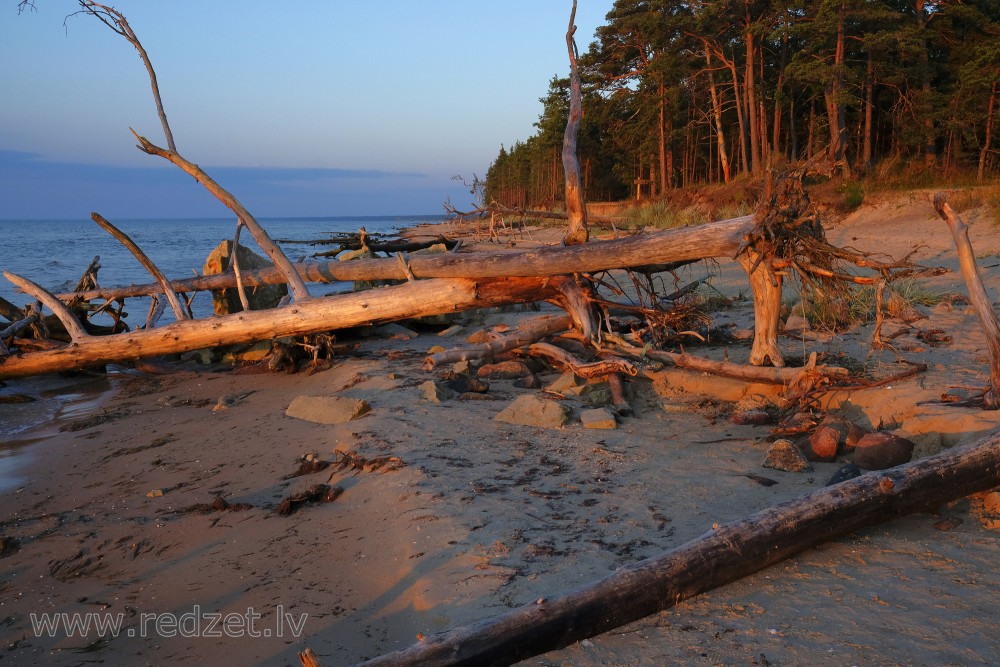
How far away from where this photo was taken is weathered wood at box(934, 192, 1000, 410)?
4.36m

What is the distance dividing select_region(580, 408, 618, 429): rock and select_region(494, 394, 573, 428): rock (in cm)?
16

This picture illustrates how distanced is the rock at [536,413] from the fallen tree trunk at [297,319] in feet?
6.16

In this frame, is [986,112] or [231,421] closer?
[231,421]

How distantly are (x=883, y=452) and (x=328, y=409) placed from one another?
429 cm

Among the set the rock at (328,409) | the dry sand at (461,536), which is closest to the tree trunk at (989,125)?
the dry sand at (461,536)

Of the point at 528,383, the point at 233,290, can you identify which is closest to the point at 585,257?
the point at 528,383

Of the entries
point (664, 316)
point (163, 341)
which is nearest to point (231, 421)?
point (163, 341)

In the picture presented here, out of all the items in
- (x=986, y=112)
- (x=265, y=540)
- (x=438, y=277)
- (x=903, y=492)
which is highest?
(x=986, y=112)

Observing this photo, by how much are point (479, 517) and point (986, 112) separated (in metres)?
24.5

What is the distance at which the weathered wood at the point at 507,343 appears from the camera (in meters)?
7.04

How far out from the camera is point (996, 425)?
3990 millimetres

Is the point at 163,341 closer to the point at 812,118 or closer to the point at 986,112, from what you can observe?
the point at 986,112

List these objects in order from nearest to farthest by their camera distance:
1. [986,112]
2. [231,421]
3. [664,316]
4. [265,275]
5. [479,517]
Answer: [479,517] < [231,421] < [664,316] < [265,275] < [986,112]

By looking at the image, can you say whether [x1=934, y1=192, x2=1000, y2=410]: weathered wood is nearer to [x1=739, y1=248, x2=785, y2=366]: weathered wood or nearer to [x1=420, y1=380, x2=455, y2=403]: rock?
[x1=739, y1=248, x2=785, y2=366]: weathered wood
